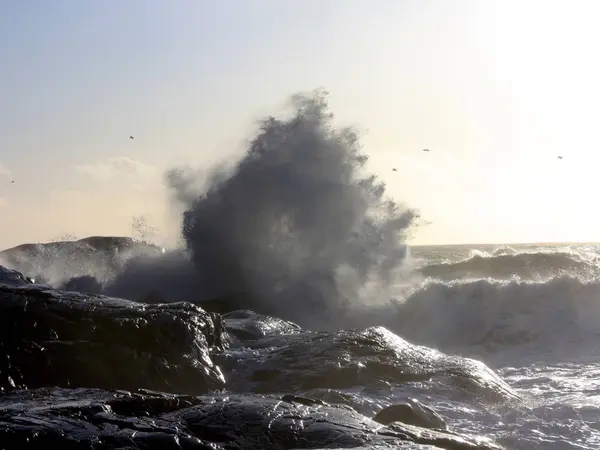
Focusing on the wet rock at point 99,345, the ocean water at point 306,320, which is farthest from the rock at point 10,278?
the wet rock at point 99,345

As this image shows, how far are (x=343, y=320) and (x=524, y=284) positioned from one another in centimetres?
473

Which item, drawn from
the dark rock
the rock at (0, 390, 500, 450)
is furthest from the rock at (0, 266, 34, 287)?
the dark rock

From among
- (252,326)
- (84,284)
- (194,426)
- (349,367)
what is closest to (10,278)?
(252,326)

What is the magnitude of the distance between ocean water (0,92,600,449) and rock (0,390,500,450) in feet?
0.09

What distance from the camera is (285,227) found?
22.8 meters

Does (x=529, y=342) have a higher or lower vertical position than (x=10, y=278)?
lower

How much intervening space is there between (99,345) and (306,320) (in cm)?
1137

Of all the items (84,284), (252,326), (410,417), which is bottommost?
(410,417)

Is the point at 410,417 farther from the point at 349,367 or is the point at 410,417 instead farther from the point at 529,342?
the point at 529,342

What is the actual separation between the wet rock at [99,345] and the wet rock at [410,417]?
95.7 inches

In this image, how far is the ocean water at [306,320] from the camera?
7941 millimetres

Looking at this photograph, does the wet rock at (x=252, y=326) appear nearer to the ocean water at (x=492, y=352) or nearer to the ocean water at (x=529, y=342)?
the ocean water at (x=492, y=352)

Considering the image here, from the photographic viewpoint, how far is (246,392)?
8.70 meters

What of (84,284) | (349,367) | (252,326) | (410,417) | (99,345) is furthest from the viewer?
(84,284)
